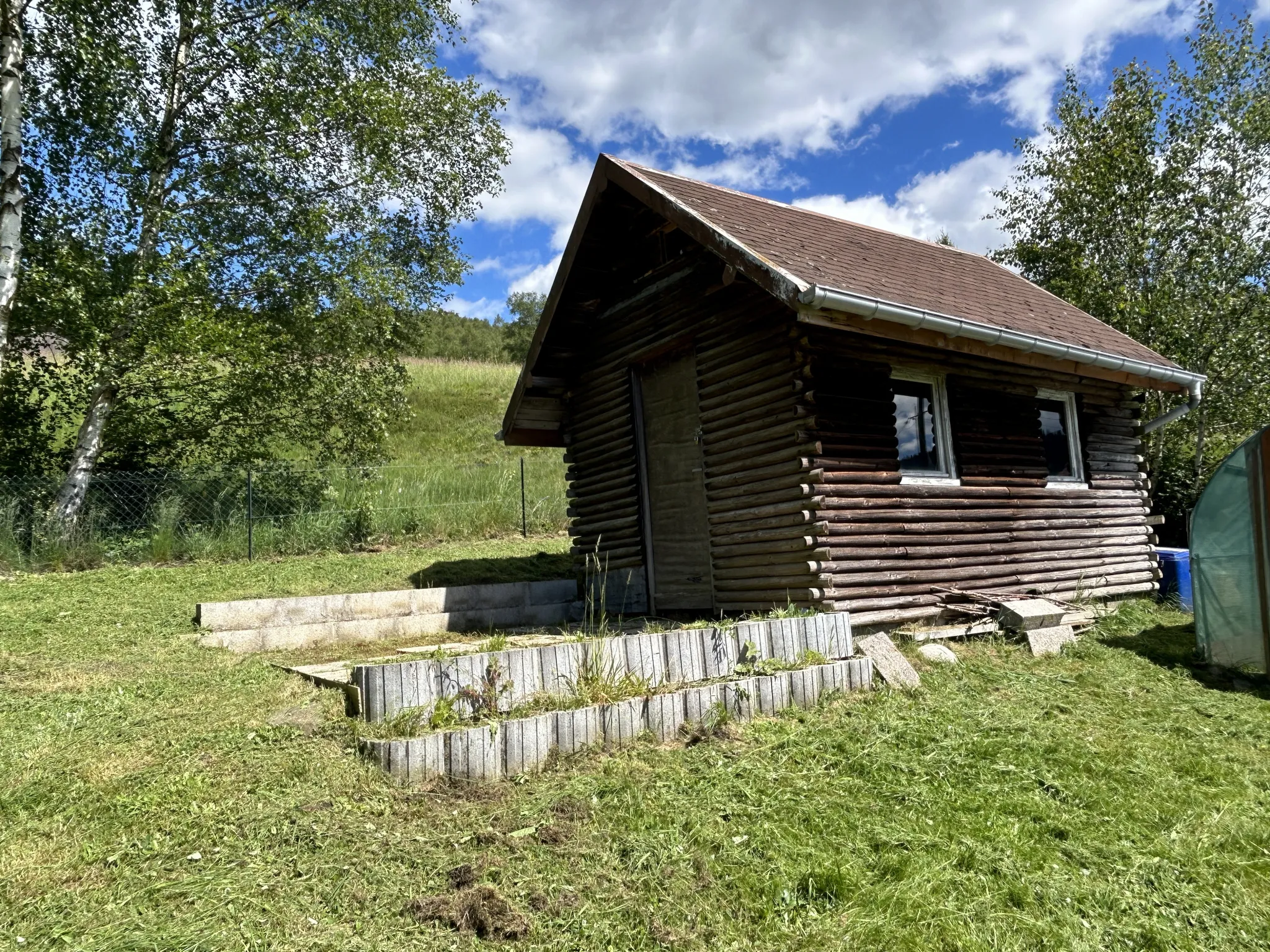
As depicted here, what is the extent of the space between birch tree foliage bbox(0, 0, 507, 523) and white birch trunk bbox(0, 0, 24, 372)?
1.52 feet

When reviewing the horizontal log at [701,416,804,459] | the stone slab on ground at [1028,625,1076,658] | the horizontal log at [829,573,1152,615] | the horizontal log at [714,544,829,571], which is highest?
the horizontal log at [701,416,804,459]

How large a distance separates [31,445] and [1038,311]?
14.6 metres

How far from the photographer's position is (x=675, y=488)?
30.6 ft

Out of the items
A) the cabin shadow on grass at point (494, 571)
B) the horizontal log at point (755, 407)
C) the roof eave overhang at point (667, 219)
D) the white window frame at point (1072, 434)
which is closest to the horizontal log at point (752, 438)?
the horizontal log at point (755, 407)

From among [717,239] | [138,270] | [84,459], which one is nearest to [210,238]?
[138,270]

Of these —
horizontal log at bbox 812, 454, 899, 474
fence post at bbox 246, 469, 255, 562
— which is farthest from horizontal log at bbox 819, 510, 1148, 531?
fence post at bbox 246, 469, 255, 562

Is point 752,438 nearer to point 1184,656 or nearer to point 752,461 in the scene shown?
point 752,461

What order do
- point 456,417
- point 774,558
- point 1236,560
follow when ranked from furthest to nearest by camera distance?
point 456,417
point 774,558
point 1236,560

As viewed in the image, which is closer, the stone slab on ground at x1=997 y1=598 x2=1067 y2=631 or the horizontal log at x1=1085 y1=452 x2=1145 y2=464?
the stone slab on ground at x1=997 y1=598 x2=1067 y2=631

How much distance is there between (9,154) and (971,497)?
480 inches

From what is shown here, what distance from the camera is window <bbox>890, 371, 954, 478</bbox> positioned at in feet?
27.4

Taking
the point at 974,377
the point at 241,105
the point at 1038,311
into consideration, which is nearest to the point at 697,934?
the point at 974,377

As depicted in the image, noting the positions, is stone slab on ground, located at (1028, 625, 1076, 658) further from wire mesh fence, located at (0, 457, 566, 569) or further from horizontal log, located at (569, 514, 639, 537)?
wire mesh fence, located at (0, 457, 566, 569)

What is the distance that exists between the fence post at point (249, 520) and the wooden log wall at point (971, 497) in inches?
335
